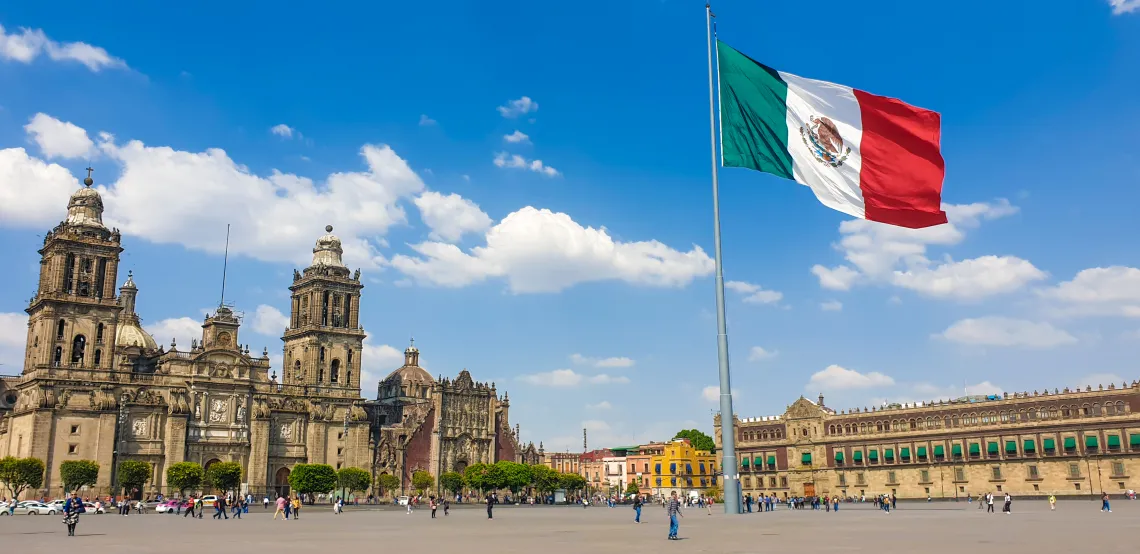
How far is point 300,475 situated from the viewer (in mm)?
92062

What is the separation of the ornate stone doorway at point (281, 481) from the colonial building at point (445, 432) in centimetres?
1286

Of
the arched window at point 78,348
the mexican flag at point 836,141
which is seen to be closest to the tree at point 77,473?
the arched window at point 78,348

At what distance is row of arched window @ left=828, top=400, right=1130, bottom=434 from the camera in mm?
91750

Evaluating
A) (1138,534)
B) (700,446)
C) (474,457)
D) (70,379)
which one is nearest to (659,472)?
(700,446)

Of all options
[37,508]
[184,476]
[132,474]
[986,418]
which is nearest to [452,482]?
[184,476]

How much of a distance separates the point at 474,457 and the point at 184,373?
128 ft

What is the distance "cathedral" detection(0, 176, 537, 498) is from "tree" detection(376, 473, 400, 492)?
→ 2.30m

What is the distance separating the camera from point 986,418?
328 feet

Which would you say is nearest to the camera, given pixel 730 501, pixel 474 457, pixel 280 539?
pixel 730 501

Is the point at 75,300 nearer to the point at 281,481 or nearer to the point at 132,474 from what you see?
the point at 132,474

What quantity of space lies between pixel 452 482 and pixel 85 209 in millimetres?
51602

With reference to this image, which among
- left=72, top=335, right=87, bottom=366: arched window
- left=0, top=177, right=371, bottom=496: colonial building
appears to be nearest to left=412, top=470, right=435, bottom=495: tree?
left=0, top=177, right=371, bottom=496: colonial building

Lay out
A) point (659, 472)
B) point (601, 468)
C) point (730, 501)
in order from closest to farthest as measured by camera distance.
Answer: point (730, 501) → point (659, 472) → point (601, 468)

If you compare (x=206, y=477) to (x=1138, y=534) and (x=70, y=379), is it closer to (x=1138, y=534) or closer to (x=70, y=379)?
(x=70, y=379)
